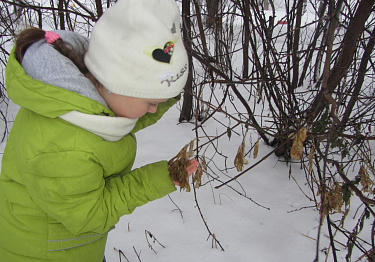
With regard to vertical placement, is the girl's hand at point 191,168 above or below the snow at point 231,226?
above

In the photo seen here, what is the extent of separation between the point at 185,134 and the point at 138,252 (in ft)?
4.11

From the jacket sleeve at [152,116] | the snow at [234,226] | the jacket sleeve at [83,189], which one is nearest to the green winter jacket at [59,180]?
the jacket sleeve at [83,189]

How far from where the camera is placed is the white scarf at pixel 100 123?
95cm

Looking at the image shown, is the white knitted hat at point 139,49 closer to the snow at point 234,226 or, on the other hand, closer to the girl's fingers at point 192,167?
the girl's fingers at point 192,167

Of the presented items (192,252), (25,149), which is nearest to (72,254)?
(25,149)

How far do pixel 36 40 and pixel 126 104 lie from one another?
1.17 feet

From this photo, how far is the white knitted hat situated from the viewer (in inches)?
37.8

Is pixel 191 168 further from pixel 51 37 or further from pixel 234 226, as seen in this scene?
pixel 234 226

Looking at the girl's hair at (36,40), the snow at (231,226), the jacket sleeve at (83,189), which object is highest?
the girl's hair at (36,40)

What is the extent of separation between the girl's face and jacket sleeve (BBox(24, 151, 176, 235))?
0.61ft

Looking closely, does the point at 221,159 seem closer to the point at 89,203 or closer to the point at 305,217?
the point at 305,217

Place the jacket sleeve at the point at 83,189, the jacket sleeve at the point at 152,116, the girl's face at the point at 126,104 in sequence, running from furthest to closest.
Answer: the jacket sleeve at the point at 152,116 < the girl's face at the point at 126,104 < the jacket sleeve at the point at 83,189

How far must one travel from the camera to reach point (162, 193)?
113 cm

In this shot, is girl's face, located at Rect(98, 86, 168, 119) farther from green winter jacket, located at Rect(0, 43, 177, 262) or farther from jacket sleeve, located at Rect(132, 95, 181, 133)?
jacket sleeve, located at Rect(132, 95, 181, 133)
